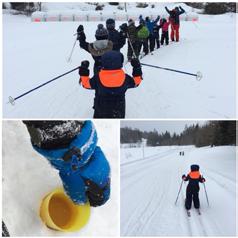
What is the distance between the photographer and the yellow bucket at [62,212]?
2410mm

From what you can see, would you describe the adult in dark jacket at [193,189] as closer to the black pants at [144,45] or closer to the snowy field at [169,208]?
the snowy field at [169,208]

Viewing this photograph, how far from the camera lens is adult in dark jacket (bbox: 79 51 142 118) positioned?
136 inches

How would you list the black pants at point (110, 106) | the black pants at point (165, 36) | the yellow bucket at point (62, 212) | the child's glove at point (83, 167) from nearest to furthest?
the child's glove at point (83, 167) → the yellow bucket at point (62, 212) → the black pants at point (110, 106) → the black pants at point (165, 36)

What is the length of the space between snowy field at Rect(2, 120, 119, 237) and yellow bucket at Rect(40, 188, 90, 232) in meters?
0.05

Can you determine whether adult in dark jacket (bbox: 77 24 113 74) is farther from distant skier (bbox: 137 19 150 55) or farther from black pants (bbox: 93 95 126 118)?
distant skier (bbox: 137 19 150 55)

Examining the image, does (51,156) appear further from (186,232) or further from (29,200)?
(186,232)

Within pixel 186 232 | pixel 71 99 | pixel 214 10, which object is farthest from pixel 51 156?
pixel 214 10

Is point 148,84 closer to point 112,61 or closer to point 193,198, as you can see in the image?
point 193,198

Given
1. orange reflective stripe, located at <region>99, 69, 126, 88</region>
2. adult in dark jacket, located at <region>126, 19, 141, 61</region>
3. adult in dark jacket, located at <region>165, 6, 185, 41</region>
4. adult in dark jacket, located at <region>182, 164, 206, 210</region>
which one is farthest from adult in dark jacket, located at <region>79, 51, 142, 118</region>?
adult in dark jacket, located at <region>165, 6, 185, 41</region>

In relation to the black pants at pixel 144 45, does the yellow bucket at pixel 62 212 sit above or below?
below

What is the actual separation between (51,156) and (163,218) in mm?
3343

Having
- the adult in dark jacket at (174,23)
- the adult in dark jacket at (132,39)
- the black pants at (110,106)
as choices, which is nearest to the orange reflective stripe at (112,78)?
the black pants at (110,106)

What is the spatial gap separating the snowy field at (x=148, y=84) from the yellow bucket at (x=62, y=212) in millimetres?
2335

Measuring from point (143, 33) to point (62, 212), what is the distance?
6486 millimetres
